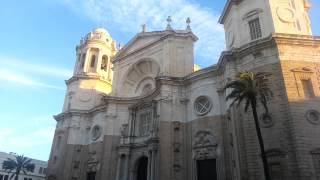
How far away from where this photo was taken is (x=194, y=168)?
2575 centimetres

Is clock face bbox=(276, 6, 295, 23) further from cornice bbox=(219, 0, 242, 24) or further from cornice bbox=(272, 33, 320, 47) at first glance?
Result: cornice bbox=(219, 0, 242, 24)

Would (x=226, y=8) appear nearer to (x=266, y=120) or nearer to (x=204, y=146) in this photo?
(x=266, y=120)

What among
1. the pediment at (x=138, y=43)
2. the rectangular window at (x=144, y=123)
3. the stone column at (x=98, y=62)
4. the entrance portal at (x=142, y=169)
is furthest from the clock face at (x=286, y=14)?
the stone column at (x=98, y=62)

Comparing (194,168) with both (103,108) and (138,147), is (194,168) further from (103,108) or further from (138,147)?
(103,108)

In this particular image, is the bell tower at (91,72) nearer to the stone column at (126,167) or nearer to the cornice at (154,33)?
the cornice at (154,33)

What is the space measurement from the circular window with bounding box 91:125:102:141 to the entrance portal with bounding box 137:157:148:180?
785 cm

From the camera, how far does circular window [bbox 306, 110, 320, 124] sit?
19953 mm

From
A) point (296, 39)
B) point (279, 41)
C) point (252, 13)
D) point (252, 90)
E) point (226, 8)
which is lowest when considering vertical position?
point (252, 90)

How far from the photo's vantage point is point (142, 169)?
31062mm

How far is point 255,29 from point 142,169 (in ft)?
57.4

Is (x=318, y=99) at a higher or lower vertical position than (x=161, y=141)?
higher

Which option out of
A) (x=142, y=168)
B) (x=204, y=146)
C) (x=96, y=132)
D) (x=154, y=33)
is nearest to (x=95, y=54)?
(x=96, y=132)

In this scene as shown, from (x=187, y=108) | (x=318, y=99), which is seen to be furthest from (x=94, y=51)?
(x=318, y=99)

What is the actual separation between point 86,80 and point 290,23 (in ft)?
90.3
